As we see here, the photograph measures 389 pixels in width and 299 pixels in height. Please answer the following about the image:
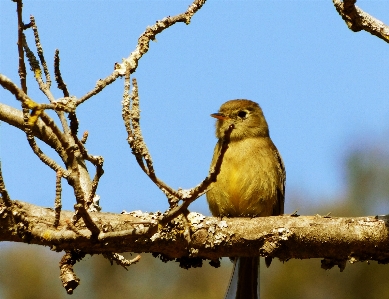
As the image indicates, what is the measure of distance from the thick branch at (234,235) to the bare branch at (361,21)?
1.06 meters

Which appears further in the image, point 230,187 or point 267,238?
point 230,187

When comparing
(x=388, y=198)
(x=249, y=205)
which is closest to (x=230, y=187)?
(x=249, y=205)

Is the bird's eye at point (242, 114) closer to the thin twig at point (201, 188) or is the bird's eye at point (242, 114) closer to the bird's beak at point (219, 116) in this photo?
the bird's beak at point (219, 116)

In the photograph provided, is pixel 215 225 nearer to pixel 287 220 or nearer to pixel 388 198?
pixel 287 220

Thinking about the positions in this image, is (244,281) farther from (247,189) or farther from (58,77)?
(58,77)

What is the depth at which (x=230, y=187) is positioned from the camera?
18.6ft

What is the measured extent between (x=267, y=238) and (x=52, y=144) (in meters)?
1.38

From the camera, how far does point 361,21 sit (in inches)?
148

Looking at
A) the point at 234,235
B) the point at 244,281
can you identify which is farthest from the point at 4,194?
the point at 244,281

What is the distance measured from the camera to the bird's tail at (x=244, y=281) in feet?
18.7

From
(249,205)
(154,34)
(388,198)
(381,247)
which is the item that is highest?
(388,198)

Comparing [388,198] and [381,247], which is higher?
[388,198]

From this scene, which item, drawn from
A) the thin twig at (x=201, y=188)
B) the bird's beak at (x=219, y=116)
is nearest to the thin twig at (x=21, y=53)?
the thin twig at (x=201, y=188)

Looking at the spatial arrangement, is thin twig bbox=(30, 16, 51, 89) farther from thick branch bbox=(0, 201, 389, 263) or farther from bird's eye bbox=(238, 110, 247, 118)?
bird's eye bbox=(238, 110, 247, 118)
